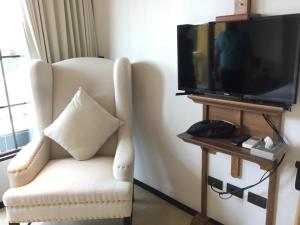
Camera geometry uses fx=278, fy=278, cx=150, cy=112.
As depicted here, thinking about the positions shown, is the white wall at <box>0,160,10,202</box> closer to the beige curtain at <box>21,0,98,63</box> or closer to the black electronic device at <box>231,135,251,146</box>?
the beige curtain at <box>21,0,98,63</box>

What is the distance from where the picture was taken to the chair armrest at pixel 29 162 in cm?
175

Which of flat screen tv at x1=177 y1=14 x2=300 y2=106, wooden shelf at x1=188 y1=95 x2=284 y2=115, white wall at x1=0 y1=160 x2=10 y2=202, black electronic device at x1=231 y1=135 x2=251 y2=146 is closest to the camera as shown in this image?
flat screen tv at x1=177 y1=14 x2=300 y2=106

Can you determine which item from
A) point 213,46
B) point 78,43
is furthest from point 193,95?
point 78,43

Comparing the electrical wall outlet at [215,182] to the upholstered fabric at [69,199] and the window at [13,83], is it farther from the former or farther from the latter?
the window at [13,83]

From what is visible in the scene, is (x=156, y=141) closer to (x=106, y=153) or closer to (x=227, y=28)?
(x=106, y=153)

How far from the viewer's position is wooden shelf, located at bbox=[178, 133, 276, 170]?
4.82ft

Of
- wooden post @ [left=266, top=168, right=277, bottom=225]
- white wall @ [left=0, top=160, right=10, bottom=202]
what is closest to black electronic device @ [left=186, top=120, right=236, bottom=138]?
wooden post @ [left=266, top=168, right=277, bottom=225]

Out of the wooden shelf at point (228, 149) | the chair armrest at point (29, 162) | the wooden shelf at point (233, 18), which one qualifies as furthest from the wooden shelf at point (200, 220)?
the wooden shelf at point (233, 18)

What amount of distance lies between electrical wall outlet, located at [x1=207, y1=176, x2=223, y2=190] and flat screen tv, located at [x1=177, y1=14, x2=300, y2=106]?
647 mm

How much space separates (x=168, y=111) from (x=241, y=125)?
640 millimetres

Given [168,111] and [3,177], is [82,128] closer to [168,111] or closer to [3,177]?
[168,111]

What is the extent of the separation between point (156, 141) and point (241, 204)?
33.1 inches

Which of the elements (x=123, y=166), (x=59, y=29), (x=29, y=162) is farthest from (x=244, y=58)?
(x=59, y=29)

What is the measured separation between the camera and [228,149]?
61.8 inches
